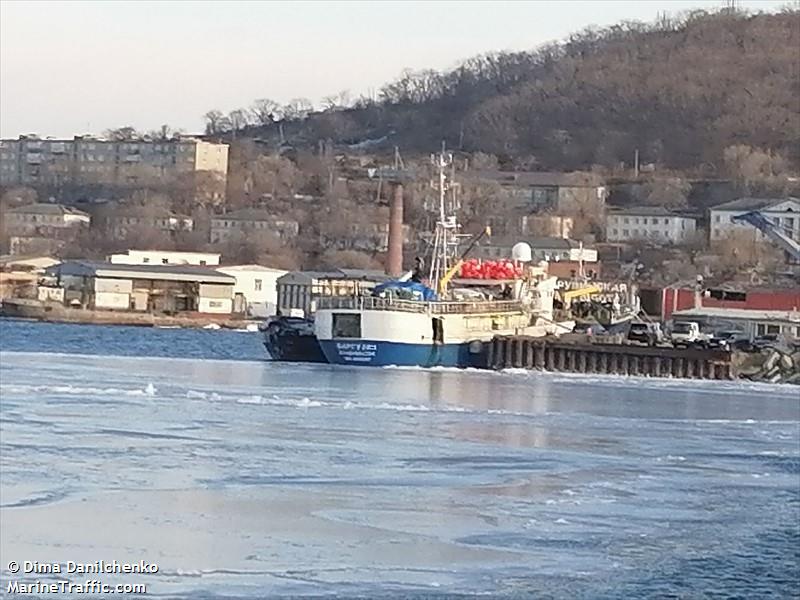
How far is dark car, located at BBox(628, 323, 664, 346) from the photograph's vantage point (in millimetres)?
43938

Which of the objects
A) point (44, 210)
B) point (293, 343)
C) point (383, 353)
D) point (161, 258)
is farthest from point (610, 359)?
point (44, 210)

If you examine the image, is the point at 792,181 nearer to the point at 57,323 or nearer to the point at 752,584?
the point at 57,323

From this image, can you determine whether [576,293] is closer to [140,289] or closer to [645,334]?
[645,334]

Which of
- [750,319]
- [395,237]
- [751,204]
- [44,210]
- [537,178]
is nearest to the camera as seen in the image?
[750,319]

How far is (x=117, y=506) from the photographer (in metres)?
12.8

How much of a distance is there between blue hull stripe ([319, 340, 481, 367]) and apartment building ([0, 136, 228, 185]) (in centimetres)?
7247

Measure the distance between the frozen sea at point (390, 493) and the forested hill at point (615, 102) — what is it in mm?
94654

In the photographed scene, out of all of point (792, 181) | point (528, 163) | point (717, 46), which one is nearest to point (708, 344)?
point (792, 181)

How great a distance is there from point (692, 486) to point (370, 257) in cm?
7003

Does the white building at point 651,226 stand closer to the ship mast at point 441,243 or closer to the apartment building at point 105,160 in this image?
the apartment building at point 105,160

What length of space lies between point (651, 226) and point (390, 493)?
274ft

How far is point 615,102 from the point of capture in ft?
431

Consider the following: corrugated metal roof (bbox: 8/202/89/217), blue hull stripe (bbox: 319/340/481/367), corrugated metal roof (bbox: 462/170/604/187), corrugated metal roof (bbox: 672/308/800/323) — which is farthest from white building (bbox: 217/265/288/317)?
blue hull stripe (bbox: 319/340/481/367)

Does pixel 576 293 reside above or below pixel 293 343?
above
